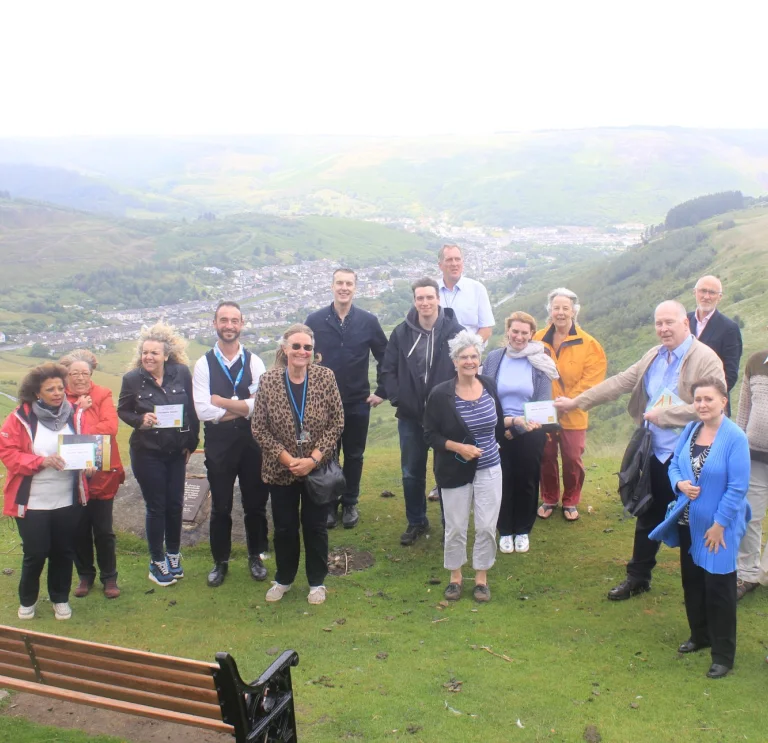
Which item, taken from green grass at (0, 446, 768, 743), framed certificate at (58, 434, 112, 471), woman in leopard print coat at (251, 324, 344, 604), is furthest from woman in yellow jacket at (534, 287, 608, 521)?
framed certificate at (58, 434, 112, 471)

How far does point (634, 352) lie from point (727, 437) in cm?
3115

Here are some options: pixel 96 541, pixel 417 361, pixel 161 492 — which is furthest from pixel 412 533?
pixel 96 541

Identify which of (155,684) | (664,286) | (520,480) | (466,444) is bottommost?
(664,286)

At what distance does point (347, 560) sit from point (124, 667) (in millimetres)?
3871

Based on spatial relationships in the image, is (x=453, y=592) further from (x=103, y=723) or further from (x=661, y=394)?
(x=103, y=723)

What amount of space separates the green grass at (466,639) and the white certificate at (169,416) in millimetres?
1838

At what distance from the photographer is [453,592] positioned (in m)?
6.59

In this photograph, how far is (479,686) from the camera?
4996mm

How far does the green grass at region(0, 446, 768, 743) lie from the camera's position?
4551mm

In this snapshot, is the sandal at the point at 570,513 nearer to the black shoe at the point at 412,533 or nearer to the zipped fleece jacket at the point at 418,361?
the black shoe at the point at 412,533

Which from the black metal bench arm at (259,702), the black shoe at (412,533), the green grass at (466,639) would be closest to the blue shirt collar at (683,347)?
the green grass at (466,639)

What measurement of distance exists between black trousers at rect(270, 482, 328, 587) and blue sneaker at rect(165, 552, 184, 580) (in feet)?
4.16

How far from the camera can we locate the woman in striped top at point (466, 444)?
6.22 meters

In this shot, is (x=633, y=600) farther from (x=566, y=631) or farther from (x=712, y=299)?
(x=712, y=299)
